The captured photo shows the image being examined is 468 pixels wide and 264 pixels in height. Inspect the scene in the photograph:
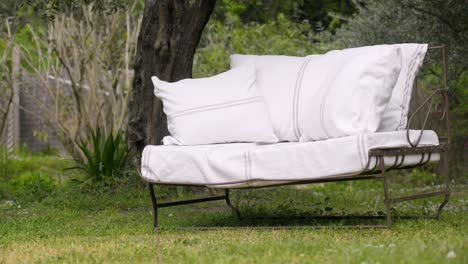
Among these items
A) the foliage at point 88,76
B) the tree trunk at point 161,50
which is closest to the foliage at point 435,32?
the foliage at point 88,76

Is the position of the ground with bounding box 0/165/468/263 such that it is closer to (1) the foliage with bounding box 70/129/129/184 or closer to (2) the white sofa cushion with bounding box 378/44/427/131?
(1) the foliage with bounding box 70/129/129/184

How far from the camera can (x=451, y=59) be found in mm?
8797

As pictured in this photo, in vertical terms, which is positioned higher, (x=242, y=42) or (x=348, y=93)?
(x=348, y=93)

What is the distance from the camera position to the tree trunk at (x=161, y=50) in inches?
246

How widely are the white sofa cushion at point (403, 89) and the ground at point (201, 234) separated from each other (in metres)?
0.55

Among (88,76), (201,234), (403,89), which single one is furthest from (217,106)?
(88,76)

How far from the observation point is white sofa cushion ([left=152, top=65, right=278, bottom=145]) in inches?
183

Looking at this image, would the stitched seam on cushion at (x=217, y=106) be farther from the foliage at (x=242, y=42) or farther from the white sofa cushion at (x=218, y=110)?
the foliage at (x=242, y=42)

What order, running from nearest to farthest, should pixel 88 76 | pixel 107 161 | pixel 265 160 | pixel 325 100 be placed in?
pixel 265 160
pixel 325 100
pixel 107 161
pixel 88 76

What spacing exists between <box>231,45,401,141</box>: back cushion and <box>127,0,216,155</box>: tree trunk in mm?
1174

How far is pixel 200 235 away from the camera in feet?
14.0

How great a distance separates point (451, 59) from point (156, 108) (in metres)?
3.83

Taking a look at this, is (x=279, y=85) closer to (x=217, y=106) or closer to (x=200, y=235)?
(x=217, y=106)

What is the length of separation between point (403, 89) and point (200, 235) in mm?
1387
